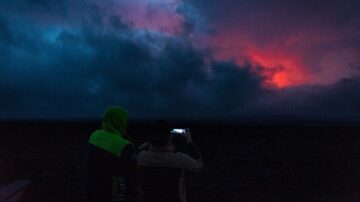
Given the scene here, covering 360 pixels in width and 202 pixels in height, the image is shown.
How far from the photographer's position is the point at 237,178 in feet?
72.0

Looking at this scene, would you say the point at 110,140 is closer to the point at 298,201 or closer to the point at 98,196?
the point at 98,196

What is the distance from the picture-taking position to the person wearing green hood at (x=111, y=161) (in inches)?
158

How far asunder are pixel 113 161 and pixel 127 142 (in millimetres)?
214

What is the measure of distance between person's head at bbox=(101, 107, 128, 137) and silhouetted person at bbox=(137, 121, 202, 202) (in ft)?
0.94

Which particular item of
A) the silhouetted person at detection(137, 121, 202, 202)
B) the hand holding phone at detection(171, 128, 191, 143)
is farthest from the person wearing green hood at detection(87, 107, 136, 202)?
the hand holding phone at detection(171, 128, 191, 143)

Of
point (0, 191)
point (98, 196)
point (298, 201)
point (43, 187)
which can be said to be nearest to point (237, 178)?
point (298, 201)

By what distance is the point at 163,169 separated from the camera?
411cm

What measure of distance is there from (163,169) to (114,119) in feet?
2.06

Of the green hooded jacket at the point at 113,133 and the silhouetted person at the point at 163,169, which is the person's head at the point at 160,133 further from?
the green hooded jacket at the point at 113,133

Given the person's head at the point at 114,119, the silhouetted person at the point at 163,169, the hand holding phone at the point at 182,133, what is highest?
the person's head at the point at 114,119

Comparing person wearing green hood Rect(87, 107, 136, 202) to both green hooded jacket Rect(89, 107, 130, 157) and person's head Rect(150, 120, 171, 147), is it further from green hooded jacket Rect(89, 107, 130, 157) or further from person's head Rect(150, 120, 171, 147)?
person's head Rect(150, 120, 171, 147)

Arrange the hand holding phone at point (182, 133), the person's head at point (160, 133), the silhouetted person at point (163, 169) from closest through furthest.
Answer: the person's head at point (160, 133) < the silhouetted person at point (163, 169) < the hand holding phone at point (182, 133)

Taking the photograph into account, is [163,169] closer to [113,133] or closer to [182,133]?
[182,133]

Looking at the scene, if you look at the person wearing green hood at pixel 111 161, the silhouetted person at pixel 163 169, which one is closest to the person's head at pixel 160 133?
the silhouetted person at pixel 163 169
